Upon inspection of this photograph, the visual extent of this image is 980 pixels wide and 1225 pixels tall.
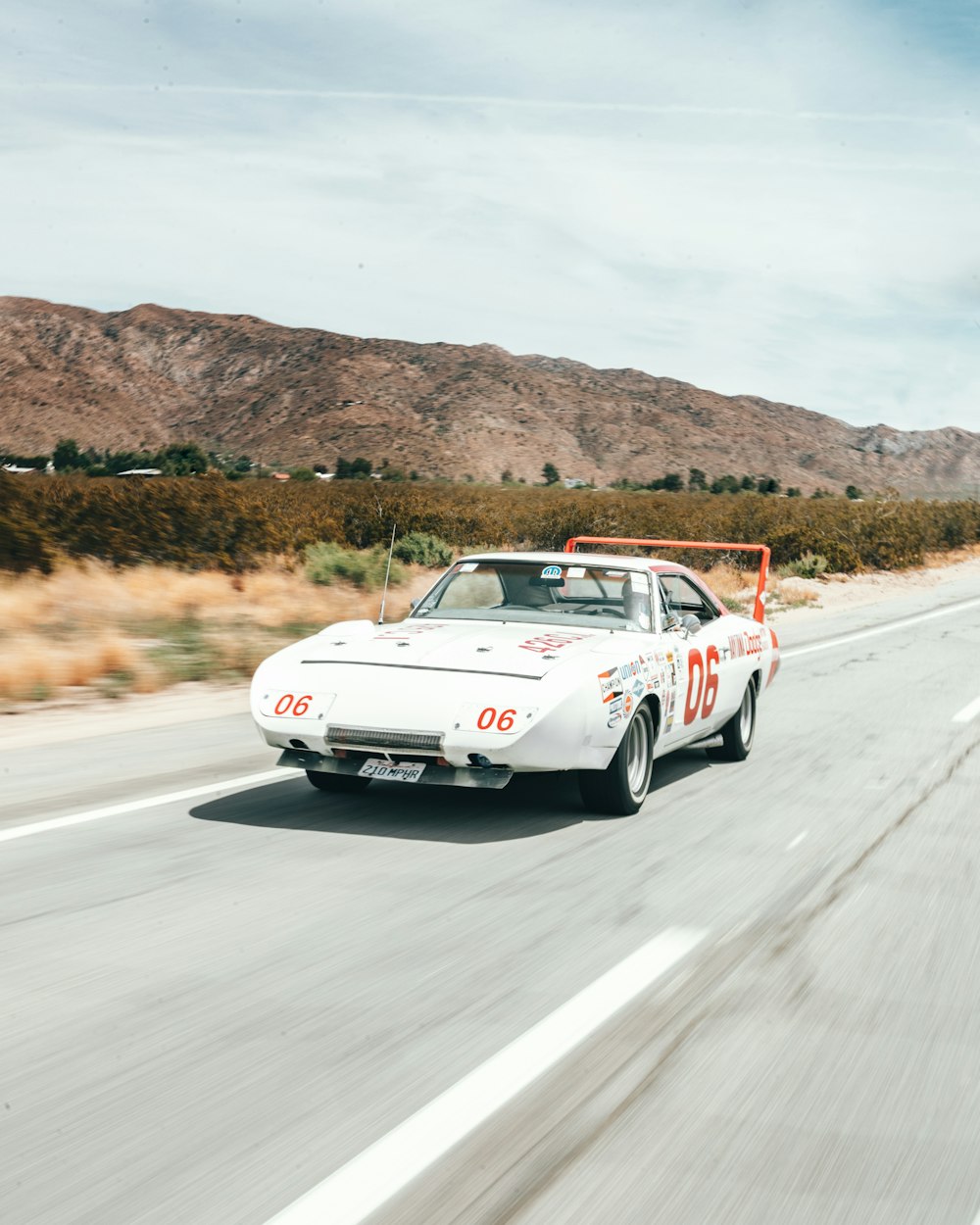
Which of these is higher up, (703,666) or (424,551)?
(703,666)

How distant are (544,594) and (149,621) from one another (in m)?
11.7

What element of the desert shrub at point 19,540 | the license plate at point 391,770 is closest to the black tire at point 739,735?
the license plate at point 391,770

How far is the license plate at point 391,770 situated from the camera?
23.6 ft

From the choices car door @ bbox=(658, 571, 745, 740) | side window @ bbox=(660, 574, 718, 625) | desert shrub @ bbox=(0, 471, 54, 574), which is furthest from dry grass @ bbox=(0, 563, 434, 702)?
car door @ bbox=(658, 571, 745, 740)

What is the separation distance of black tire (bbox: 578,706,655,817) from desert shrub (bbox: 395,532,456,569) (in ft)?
84.9

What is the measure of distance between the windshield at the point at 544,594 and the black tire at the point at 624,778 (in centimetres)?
86

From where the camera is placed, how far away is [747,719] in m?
10.2

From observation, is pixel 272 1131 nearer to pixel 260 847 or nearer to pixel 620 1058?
pixel 620 1058

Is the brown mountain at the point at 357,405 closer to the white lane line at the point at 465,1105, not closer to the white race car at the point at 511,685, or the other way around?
the white race car at the point at 511,685

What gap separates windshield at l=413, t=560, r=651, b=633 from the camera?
8.72 meters

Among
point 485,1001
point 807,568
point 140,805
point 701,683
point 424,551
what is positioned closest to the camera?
point 485,1001

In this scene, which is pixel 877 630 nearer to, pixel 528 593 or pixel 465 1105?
pixel 528 593

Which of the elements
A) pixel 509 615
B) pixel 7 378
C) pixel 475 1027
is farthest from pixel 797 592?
pixel 7 378

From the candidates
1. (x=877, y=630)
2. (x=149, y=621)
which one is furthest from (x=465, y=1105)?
(x=877, y=630)
